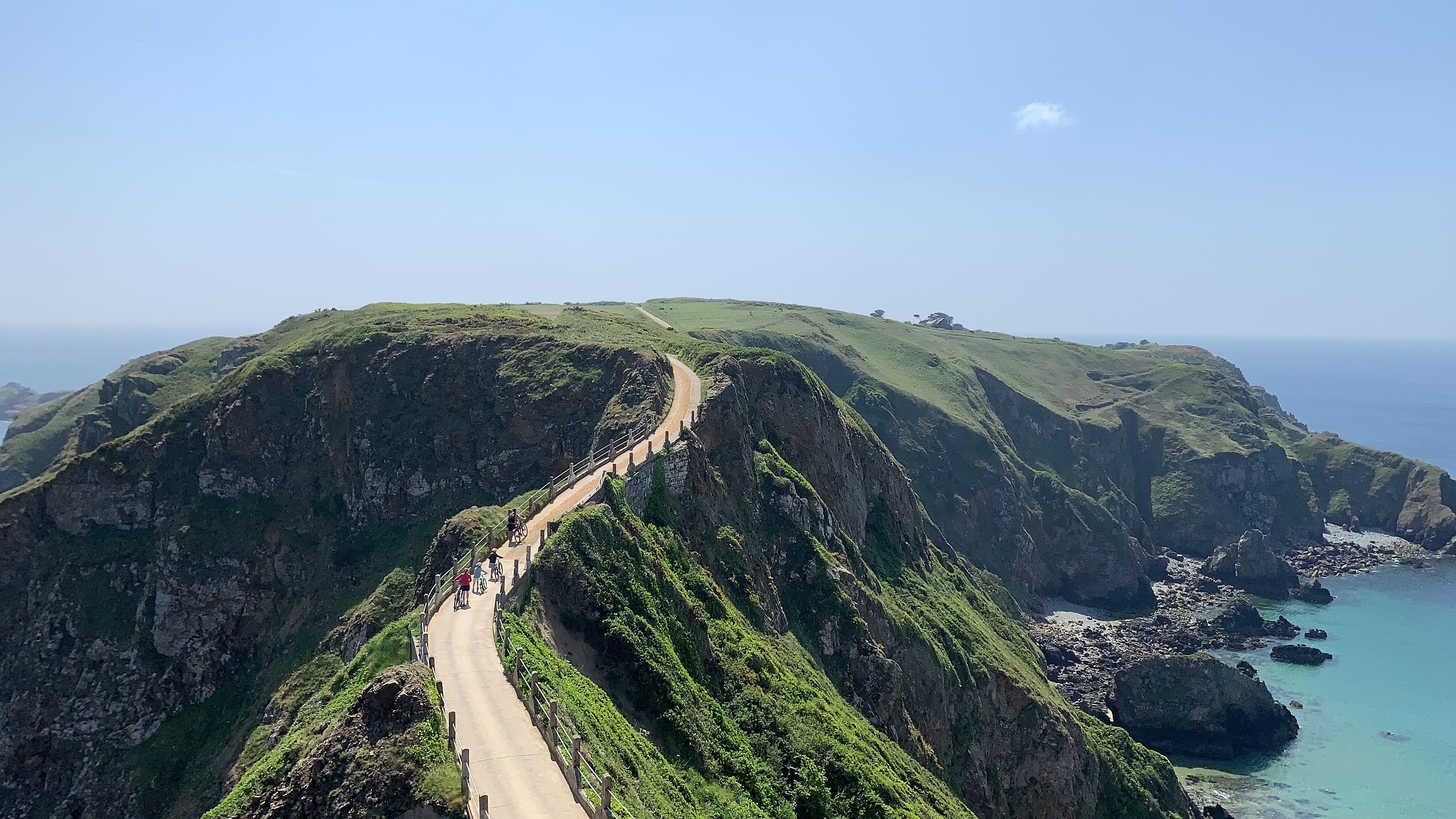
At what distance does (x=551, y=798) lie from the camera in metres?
20.1

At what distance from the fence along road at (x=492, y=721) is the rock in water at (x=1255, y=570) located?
11891 cm

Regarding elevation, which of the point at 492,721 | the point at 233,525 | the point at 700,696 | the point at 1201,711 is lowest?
the point at 1201,711

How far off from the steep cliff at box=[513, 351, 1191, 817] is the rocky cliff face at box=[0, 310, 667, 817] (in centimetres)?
1162

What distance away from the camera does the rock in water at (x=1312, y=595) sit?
378ft

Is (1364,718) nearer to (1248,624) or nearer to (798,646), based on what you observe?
(1248,624)

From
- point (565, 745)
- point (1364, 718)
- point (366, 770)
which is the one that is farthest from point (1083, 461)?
point (366, 770)

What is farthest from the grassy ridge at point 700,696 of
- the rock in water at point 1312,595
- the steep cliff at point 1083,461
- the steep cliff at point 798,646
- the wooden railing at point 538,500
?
the rock in water at point 1312,595

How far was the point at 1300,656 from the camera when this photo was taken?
9606 centimetres

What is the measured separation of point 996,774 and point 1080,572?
71126 millimetres

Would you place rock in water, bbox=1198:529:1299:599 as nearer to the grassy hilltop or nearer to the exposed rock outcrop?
the grassy hilltop

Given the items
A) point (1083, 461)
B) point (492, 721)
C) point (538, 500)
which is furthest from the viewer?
point (1083, 461)

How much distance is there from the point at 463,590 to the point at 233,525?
35.5 metres

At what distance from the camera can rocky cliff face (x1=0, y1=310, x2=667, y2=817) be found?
1865 inches

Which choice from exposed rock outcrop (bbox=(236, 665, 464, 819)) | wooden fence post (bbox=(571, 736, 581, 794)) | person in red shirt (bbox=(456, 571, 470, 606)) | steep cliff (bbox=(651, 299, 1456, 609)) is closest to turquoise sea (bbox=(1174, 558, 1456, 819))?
steep cliff (bbox=(651, 299, 1456, 609))
